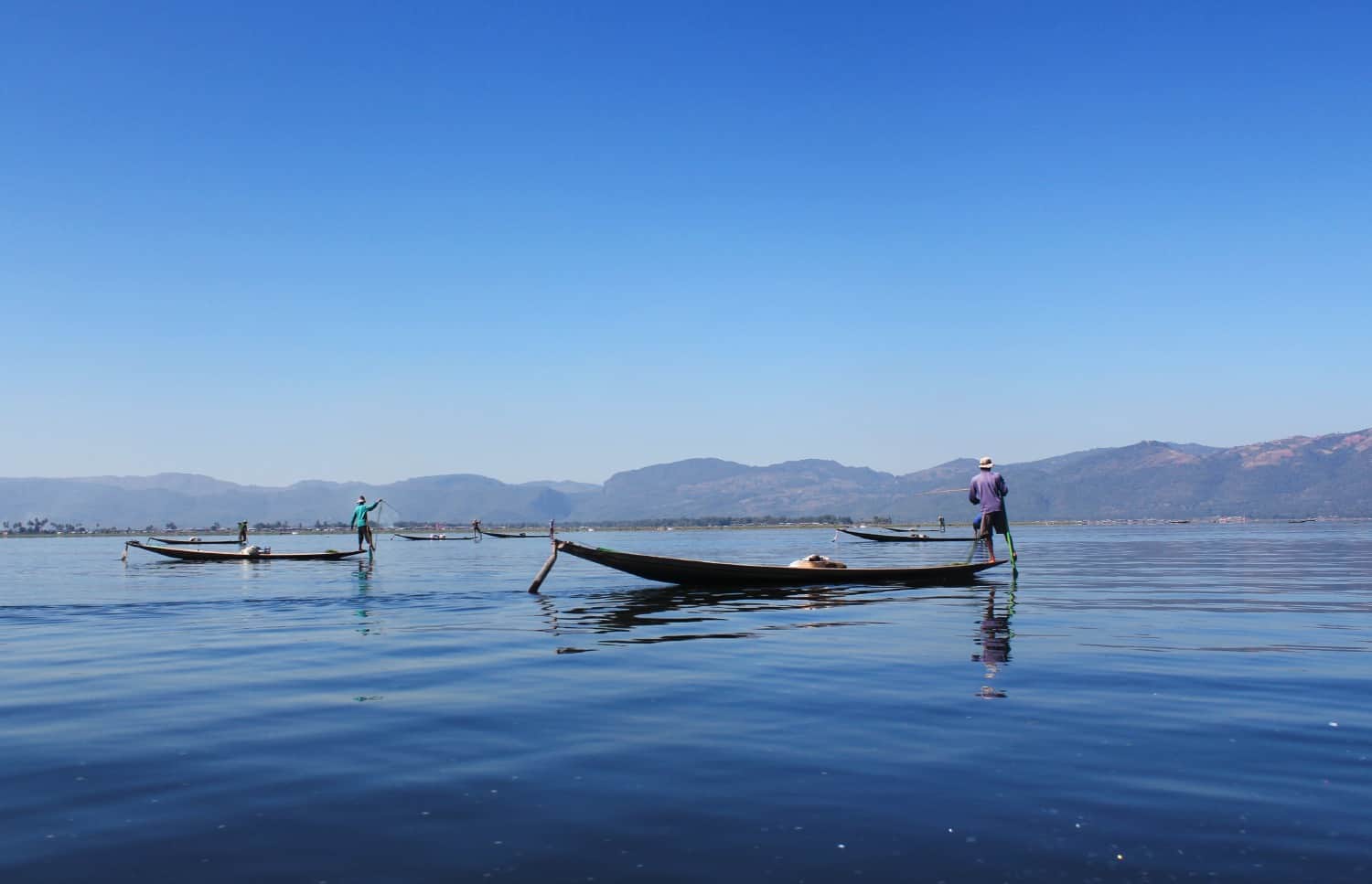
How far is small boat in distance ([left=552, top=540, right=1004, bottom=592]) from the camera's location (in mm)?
27625

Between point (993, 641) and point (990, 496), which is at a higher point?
point (990, 496)

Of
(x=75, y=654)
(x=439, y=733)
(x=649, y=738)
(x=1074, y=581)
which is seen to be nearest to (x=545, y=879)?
(x=649, y=738)

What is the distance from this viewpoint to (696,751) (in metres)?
9.24

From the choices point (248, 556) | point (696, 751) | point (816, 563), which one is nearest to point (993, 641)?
point (696, 751)

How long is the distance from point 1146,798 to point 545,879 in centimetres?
472

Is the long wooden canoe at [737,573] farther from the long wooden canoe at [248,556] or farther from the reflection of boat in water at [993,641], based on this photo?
the long wooden canoe at [248,556]

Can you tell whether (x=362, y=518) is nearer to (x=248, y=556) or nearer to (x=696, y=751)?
(x=248, y=556)

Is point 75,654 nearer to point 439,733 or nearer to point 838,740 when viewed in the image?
point 439,733

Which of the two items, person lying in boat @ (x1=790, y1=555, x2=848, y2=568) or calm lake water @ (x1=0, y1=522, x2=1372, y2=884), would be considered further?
person lying in boat @ (x1=790, y1=555, x2=848, y2=568)

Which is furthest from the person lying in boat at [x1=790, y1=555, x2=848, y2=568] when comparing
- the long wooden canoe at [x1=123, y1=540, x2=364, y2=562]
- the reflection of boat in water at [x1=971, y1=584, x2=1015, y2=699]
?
the long wooden canoe at [x1=123, y1=540, x2=364, y2=562]

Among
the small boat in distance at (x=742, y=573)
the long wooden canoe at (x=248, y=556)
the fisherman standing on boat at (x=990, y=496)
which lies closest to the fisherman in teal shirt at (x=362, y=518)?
the long wooden canoe at (x=248, y=556)

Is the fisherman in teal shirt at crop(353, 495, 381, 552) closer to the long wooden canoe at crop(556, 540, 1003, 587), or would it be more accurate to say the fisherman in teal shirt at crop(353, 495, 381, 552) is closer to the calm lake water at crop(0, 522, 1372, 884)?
the long wooden canoe at crop(556, 540, 1003, 587)

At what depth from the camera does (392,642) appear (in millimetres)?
18141

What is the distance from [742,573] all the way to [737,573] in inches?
5.8
